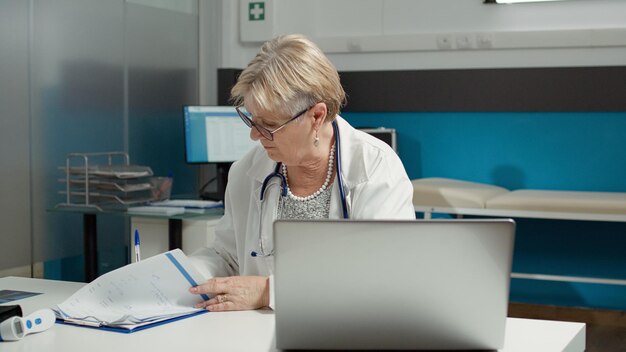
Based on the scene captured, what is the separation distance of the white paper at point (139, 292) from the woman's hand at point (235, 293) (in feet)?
0.13

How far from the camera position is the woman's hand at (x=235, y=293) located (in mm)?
1804

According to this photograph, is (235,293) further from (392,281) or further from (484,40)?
(484,40)

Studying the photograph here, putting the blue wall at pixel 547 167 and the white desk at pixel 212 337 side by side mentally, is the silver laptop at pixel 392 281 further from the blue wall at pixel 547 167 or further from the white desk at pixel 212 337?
the blue wall at pixel 547 167

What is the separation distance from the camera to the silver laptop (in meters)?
1.28

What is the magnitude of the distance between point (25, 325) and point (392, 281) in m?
0.72

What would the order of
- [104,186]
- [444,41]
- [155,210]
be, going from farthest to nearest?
[444,41]
[104,186]
[155,210]

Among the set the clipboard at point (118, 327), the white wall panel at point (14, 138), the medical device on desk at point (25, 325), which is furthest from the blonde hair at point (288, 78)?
the white wall panel at point (14, 138)

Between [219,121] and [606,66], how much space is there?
6.50 ft

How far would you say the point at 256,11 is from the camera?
16.9 feet

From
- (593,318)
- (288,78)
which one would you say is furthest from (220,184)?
(288,78)

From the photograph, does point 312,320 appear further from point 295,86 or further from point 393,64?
point 393,64

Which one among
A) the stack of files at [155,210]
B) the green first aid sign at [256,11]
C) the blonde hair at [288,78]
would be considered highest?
the green first aid sign at [256,11]

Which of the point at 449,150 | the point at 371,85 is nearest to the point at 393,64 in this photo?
the point at 371,85

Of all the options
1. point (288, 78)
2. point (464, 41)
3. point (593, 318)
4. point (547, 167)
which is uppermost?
point (464, 41)
